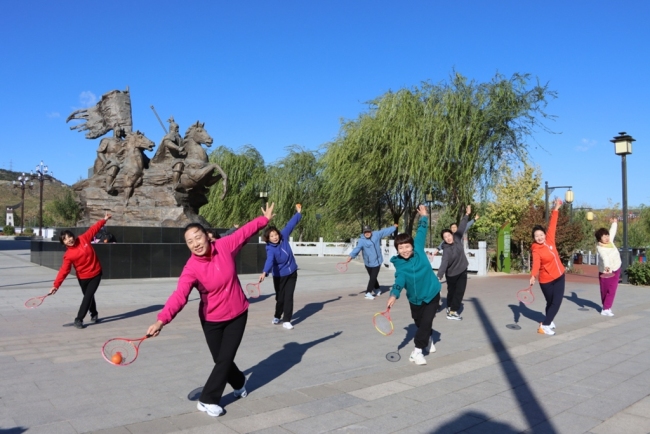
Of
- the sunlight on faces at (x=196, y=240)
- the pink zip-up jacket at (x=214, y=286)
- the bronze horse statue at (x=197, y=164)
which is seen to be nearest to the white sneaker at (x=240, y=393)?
the pink zip-up jacket at (x=214, y=286)

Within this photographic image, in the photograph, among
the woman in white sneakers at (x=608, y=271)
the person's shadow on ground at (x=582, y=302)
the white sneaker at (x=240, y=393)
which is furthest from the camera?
the person's shadow on ground at (x=582, y=302)

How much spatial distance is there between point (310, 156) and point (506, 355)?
30.7m

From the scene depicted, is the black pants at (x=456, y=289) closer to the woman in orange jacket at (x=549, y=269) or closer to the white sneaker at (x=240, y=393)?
the woman in orange jacket at (x=549, y=269)

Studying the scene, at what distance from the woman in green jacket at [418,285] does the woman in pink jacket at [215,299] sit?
2.08 metres

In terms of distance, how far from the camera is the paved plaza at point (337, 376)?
14.2ft

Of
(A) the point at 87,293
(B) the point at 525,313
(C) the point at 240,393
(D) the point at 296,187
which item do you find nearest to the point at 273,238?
(A) the point at 87,293

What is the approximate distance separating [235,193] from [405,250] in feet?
108

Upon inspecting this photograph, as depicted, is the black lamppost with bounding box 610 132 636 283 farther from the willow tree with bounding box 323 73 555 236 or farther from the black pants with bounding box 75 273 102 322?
the black pants with bounding box 75 273 102 322

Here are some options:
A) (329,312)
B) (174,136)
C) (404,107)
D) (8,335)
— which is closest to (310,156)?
(404,107)

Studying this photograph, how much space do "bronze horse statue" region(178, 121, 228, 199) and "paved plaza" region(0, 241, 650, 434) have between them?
7.38 meters

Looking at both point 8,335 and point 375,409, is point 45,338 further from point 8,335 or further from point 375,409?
point 375,409

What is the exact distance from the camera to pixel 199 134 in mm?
17797

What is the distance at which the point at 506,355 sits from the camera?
679 centimetres

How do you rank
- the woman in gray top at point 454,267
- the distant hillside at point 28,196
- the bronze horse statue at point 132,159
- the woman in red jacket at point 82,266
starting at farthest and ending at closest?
the distant hillside at point 28,196
the bronze horse statue at point 132,159
the woman in gray top at point 454,267
the woman in red jacket at point 82,266
